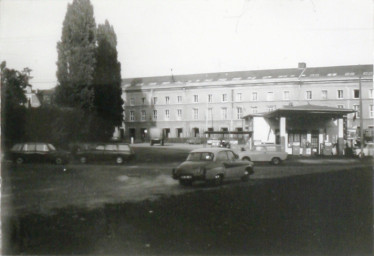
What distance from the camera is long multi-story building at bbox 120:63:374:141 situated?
5785 millimetres

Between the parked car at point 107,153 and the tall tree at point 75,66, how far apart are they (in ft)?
2.71

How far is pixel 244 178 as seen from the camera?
5.86 metres

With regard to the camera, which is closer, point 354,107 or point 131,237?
point 131,237

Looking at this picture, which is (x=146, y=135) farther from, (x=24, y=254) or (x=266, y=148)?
(x=24, y=254)

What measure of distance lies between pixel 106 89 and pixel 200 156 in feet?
7.72

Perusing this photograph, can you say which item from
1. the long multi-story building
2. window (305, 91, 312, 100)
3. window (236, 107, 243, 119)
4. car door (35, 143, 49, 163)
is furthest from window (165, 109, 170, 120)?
window (305, 91, 312, 100)

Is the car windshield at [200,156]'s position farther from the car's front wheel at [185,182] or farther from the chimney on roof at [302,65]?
the chimney on roof at [302,65]

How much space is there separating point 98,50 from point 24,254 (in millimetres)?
4025

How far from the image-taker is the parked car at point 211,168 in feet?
18.0

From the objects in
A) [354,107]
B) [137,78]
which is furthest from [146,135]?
[354,107]

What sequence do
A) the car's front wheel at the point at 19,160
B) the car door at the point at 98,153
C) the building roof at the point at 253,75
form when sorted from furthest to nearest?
the car door at the point at 98,153
the building roof at the point at 253,75
the car's front wheel at the point at 19,160

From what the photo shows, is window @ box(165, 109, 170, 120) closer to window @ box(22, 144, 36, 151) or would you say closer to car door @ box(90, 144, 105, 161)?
car door @ box(90, 144, 105, 161)

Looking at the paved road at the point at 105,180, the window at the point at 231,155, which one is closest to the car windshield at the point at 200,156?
the paved road at the point at 105,180

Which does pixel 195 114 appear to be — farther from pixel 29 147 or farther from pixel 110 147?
pixel 29 147
